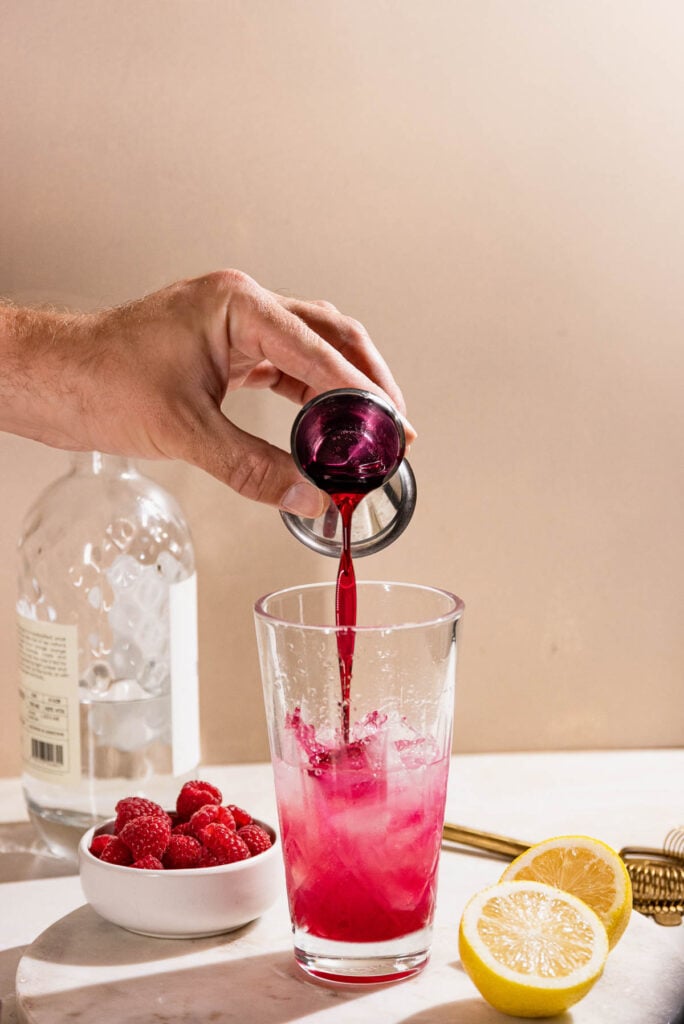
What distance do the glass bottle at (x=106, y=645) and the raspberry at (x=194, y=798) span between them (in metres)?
0.19

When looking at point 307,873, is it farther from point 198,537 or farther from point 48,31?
point 48,31

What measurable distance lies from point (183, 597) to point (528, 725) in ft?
1.67

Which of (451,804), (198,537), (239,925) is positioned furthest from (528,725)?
(239,925)

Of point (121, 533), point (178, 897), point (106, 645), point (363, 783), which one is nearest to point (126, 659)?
point (106, 645)

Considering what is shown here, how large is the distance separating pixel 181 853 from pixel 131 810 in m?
0.07

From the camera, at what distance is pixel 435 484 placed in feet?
4.66

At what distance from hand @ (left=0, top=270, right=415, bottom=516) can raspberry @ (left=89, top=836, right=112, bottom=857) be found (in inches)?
12.8

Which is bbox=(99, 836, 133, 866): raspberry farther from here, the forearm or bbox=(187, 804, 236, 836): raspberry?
the forearm

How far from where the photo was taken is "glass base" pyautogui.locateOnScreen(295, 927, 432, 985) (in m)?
0.88

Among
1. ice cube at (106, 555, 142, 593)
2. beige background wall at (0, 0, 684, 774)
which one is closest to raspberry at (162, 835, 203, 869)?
ice cube at (106, 555, 142, 593)

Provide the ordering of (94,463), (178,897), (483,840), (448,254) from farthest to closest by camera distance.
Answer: (448,254), (94,463), (483,840), (178,897)

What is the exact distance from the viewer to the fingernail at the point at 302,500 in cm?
97

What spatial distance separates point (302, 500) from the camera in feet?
3.20

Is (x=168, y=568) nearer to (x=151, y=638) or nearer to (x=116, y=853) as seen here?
(x=151, y=638)
